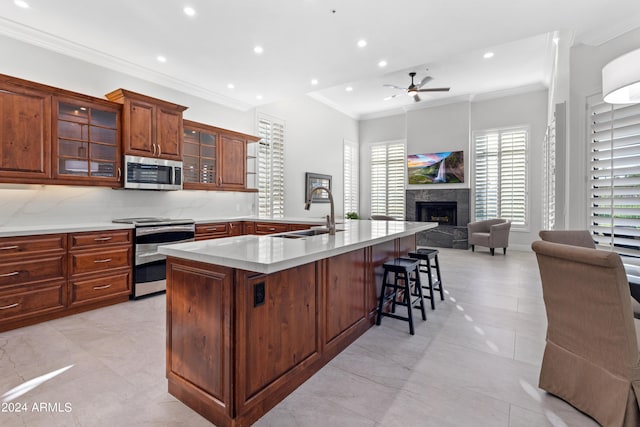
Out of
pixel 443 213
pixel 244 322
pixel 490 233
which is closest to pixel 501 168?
pixel 443 213

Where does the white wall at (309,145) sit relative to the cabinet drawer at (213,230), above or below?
Result: above

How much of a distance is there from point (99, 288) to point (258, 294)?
2809 mm

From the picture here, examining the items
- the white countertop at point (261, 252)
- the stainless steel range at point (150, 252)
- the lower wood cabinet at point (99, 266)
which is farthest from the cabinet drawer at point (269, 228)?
the white countertop at point (261, 252)

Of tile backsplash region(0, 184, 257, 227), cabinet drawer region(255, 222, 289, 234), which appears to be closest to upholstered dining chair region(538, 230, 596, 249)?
cabinet drawer region(255, 222, 289, 234)

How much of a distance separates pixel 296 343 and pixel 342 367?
479 mm

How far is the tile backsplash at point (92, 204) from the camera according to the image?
3.46 metres

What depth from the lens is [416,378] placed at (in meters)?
2.08

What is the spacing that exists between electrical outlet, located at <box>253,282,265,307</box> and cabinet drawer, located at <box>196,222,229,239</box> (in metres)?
3.19

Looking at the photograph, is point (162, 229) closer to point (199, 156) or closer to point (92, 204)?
point (92, 204)

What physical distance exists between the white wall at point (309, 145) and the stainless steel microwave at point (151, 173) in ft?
8.20

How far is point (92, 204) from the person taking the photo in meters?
4.02

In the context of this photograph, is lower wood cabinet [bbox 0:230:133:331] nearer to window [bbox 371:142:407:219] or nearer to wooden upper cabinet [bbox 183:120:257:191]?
wooden upper cabinet [bbox 183:120:257:191]

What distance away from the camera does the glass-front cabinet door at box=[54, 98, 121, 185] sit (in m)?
3.44

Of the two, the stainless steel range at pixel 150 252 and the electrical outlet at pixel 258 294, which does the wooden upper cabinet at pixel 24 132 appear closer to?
the stainless steel range at pixel 150 252
